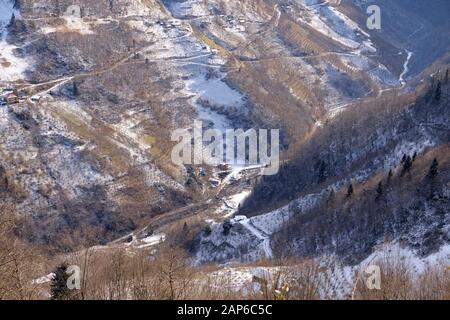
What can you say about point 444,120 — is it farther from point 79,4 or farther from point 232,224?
point 79,4

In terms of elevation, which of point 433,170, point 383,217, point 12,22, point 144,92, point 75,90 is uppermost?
point 433,170

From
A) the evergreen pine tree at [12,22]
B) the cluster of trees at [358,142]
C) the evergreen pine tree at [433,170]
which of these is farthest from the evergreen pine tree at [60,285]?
the evergreen pine tree at [12,22]

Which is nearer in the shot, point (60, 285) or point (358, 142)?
point (60, 285)

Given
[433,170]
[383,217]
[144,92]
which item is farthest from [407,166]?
[144,92]

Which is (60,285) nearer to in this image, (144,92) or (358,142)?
(358,142)

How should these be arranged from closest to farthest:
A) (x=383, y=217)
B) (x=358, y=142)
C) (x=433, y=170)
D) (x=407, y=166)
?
(x=433, y=170) < (x=383, y=217) < (x=407, y=166) < (x=358, y=142)

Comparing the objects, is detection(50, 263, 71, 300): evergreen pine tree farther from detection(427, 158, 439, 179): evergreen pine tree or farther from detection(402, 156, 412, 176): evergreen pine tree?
detection(402, 156, 412, 176): evergreen pine tree

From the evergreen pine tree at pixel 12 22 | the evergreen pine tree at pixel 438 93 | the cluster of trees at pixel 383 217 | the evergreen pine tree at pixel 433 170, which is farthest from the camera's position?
the evergreen pine tree at pixel 12 22

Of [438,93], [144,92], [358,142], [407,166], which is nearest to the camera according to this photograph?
[407,166]

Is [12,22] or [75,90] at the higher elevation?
[12,22]

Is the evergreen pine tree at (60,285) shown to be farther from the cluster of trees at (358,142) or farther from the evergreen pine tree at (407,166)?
the cluster of trees at (358,142)
